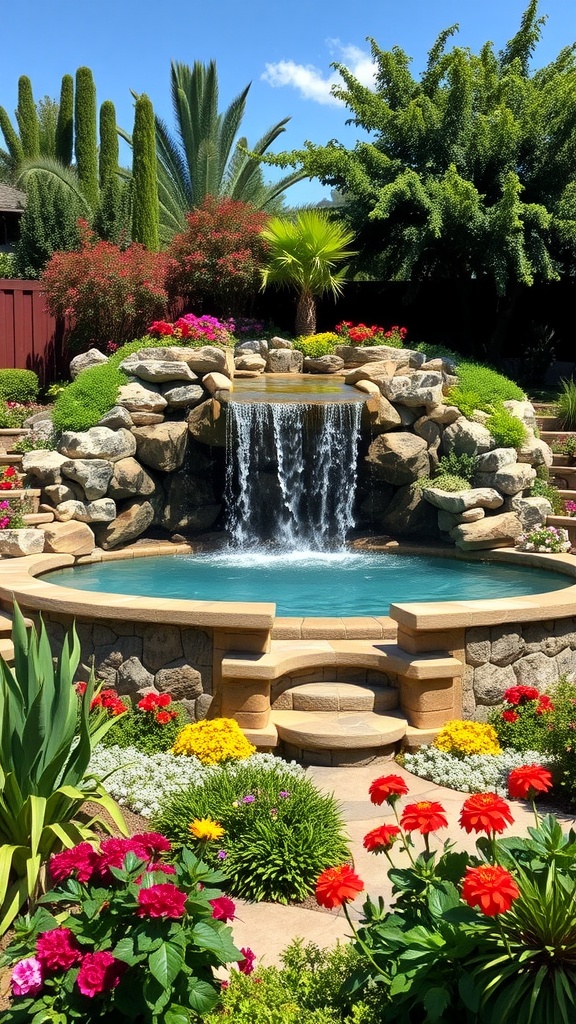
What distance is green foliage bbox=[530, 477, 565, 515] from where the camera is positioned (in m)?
11.8

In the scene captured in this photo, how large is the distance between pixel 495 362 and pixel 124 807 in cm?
1376

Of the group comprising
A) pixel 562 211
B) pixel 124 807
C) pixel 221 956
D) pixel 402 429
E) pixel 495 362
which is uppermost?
pixel 562 211

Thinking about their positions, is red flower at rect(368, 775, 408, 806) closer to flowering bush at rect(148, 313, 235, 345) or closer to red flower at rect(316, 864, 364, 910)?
A: red flower at rect(316, 864, 364, 910)

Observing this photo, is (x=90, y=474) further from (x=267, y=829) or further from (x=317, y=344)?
(x=267, y=829)

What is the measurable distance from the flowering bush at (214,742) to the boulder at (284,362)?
10.1m

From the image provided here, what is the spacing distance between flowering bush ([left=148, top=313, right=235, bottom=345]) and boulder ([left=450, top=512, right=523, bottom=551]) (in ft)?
19.5

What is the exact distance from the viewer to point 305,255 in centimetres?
1602

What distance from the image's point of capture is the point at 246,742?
5406 millimetres

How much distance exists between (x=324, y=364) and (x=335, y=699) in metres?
9.79

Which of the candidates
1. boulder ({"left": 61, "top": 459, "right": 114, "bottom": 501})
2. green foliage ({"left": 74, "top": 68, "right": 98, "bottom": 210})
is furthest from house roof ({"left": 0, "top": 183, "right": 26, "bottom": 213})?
boulder ({"left": 61, "top": 459, "right": 114, "bottom": 501})

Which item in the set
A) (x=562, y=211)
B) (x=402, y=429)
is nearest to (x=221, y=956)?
(x=402, y=429)

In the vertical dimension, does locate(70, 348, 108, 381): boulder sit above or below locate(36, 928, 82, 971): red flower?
above

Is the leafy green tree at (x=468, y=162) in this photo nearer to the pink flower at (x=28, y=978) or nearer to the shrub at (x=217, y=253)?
the shrub at (x=217, y=253)

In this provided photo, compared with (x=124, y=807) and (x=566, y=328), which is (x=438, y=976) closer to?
(x=124, y=807)
